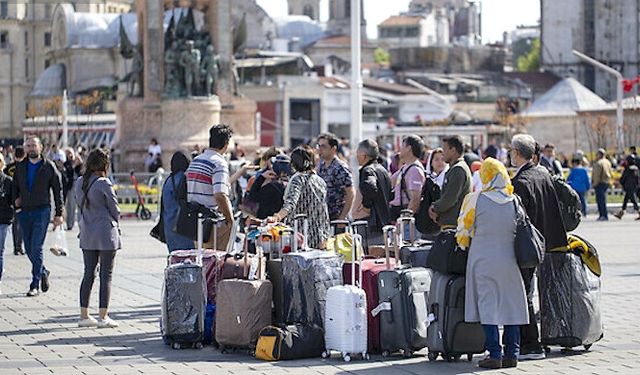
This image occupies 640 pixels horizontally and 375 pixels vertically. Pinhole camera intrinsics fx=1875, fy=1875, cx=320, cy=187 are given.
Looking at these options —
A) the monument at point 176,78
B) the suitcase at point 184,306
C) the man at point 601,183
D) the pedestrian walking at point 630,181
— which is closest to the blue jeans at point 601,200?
the man at point 601,183

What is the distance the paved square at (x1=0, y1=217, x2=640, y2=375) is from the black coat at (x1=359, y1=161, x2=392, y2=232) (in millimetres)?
2374

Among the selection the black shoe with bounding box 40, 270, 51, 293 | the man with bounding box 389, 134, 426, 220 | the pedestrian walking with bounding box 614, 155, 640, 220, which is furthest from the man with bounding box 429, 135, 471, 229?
the pedestrian walking with bounding box 614, 155, 640, 220

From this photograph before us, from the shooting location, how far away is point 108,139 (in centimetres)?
8912

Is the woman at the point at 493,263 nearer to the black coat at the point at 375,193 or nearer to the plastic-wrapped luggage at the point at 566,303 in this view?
the plastic-wrapped luggage at the point at 566,303

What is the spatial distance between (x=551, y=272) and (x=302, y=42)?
154 m

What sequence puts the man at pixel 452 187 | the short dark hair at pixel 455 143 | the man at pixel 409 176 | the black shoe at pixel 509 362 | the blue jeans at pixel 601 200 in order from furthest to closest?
1. the blue jeans at pixel 601 200
2. the man at pixel 409 176
3. the short dark hair at pixel 455 143
4. the man at pixel 452 187
5. the black shoe at pixel 509 362

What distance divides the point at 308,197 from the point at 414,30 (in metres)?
176

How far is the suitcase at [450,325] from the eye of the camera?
14.8 metres

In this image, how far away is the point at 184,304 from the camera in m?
16.3

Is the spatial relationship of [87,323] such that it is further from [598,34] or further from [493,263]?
[598,34]

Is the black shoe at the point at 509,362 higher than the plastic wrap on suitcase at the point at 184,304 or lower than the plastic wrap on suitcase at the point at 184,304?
lower

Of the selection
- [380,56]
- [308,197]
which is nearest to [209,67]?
[308,197]

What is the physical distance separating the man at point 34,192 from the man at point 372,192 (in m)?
4.21

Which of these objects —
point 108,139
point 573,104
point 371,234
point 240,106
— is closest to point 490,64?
point 573,104
